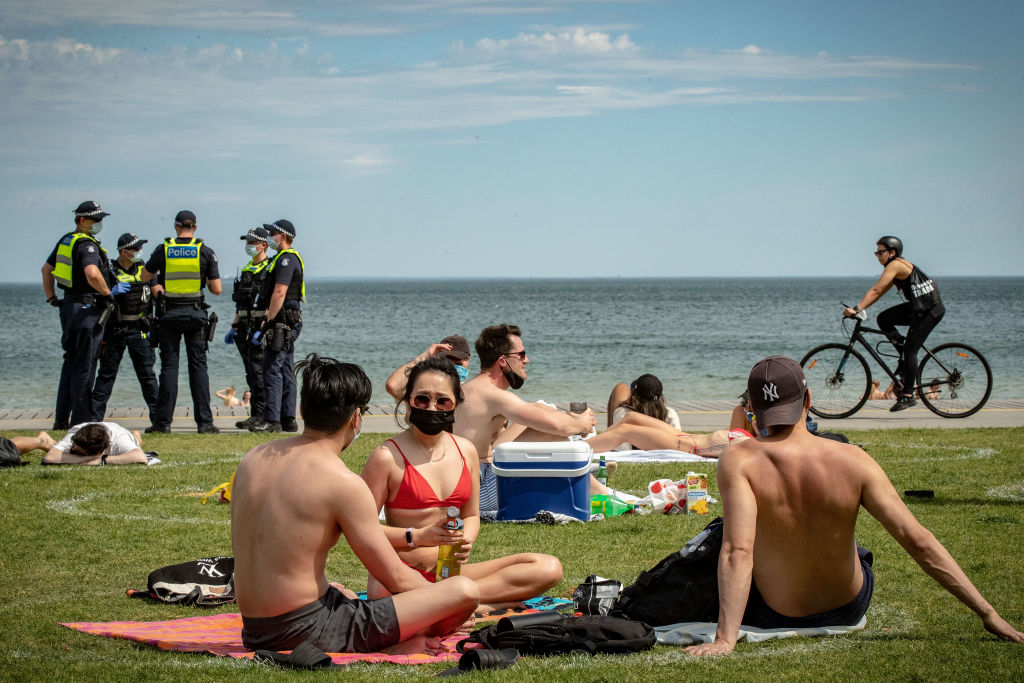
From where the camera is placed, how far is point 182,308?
13.5 meters

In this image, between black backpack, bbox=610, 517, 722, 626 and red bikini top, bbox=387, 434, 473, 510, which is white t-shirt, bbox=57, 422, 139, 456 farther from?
black backpack, bbox=610, 517, 722, 626

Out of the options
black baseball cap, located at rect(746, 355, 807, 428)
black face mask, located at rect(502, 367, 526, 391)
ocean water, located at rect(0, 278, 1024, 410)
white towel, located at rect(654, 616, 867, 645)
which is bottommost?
ocean water, located at rect(0, 278, 1024, 410)

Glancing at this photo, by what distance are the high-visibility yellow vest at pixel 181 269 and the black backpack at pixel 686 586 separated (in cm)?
957

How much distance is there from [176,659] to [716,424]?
10407 mm

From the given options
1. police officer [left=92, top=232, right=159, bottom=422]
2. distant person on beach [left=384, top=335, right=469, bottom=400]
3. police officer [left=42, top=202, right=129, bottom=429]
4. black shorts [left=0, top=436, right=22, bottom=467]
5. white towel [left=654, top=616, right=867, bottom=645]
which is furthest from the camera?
police officer [left=92, top=232, right=159, bottom=422]

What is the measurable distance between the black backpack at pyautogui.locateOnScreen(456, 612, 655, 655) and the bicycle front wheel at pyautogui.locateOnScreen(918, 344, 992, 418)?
34.4 feet

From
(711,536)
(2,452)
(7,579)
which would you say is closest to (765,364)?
(711,536)

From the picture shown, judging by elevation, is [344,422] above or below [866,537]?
above

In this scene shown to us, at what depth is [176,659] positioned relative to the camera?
465cm

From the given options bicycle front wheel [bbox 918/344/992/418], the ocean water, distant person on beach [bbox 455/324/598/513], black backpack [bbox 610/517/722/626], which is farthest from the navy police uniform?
the ocean water

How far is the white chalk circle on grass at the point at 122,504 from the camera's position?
8.20 meters

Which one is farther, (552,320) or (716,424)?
(552,320)

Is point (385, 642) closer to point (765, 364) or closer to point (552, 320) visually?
point (765, 364)

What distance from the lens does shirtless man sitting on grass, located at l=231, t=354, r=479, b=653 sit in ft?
14.3
